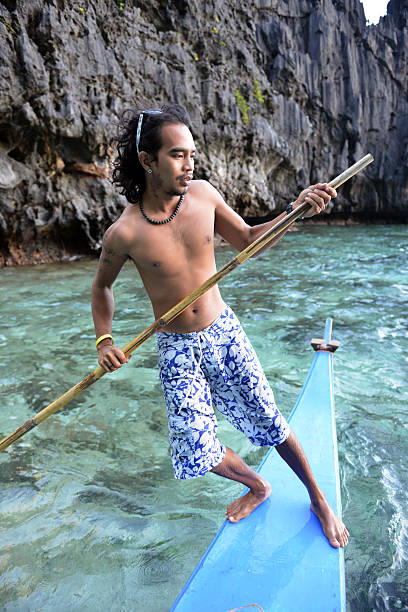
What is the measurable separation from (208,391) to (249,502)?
0.60 meters

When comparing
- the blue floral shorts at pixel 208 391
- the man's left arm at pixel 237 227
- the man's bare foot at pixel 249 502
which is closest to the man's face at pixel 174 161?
the man's left arm at pixel 237 227

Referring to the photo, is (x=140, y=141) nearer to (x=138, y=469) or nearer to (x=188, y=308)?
(x=188, y=308)

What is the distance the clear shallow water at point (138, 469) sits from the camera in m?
1.66

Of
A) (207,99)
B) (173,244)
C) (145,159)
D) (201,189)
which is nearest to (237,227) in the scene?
(201,189)

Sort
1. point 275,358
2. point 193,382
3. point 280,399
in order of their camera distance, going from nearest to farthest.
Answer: point 193,382 → point 280,399 → point 275,358

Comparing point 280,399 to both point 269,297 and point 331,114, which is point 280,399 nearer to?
point 269,297

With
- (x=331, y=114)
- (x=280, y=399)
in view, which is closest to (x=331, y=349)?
(x=280, y=399)

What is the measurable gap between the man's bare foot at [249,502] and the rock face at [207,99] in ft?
28.5

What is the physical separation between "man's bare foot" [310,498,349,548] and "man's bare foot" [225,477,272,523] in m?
0.21

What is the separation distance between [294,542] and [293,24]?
2192cm

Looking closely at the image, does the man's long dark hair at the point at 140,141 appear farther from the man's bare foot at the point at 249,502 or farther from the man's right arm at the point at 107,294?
the man's bare foot at the point at 249,502

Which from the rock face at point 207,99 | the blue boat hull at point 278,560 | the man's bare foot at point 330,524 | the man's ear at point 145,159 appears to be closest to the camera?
the blue boat hull at point 278,560

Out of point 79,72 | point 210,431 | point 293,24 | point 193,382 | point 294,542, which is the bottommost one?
point 294,542

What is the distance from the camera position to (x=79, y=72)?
950 centimetres
